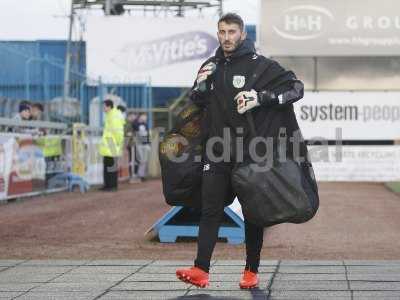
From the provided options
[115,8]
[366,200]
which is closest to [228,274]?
[366,200]

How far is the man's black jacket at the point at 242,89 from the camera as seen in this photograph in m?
6.24

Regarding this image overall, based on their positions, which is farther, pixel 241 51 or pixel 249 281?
pixel 249 281

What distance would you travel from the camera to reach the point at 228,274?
7480mm

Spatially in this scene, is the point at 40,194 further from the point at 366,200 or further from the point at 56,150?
the point at 366,200

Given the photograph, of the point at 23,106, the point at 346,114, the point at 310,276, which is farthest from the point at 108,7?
the point at 310,276

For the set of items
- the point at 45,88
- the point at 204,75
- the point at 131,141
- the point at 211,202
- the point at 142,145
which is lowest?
the point at 142,145

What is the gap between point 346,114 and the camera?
2430 cm

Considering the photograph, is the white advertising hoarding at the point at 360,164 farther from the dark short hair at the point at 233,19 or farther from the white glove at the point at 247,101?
the white glove at the point at 247,101

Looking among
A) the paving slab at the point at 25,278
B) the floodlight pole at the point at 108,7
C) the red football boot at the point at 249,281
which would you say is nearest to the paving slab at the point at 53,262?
the paving slab at the point at 25,278

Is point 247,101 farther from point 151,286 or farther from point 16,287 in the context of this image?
point 16,287

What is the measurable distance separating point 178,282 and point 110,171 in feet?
41.4

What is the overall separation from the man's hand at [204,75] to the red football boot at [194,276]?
1250 millimetres

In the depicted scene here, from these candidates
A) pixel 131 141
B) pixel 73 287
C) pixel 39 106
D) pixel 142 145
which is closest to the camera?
pixel 73 287

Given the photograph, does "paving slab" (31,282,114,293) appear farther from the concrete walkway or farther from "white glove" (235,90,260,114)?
"white glove" (235,90,260,114)
